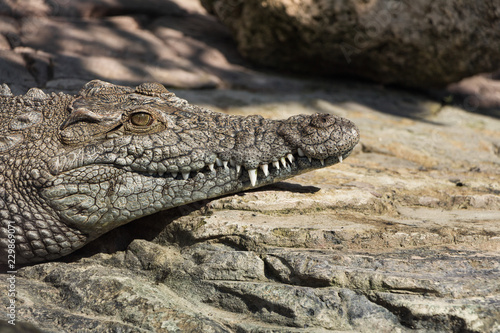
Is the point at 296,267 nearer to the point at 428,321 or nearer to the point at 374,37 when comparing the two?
the point at 428,321

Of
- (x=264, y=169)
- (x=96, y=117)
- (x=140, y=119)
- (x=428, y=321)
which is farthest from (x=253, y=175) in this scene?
(x=428, y=321)

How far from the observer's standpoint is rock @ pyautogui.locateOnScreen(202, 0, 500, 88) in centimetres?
776

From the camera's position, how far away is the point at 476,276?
10.3 feet

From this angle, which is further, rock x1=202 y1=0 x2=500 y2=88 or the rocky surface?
rock x1=202 y1=0 x2=500 y2=88

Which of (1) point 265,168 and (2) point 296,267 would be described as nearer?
(2) point 296,267

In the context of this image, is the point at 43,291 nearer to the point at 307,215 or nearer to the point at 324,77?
the point at 307,215

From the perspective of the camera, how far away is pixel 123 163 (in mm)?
3604

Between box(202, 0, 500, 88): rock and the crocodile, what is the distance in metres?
Answer: 4.45

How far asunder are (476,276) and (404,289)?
18.6 inches

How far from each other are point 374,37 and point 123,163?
18.3ft

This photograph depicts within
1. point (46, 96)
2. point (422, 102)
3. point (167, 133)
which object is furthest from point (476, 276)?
point (422, 102)

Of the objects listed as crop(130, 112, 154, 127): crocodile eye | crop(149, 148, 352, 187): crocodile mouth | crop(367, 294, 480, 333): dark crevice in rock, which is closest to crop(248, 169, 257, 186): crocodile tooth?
crop(149, 148, 352, 187): crocodile mouth

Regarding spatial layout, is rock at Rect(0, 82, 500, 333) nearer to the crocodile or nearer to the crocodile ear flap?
the crocodile

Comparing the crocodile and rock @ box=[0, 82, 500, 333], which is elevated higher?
the crocodile
